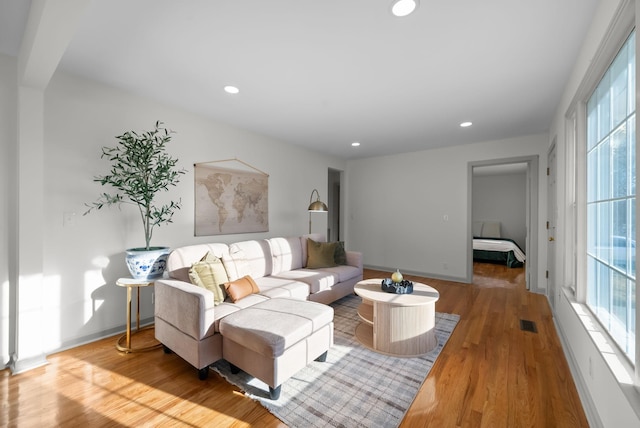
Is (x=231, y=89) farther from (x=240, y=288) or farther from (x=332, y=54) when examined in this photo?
(x=240, y=288)

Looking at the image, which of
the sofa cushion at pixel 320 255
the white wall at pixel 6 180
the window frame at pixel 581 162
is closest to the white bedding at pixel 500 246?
the window frame at pixel 581 162

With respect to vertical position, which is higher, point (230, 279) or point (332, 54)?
point (332, 54)

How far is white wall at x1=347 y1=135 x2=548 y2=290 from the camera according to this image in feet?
15.2

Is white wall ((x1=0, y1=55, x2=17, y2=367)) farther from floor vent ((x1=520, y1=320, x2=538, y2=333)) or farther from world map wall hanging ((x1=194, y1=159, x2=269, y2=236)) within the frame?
floor vent ((x1=520, y1=320, x2=538, y2=333))

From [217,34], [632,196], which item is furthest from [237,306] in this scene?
[632,196]

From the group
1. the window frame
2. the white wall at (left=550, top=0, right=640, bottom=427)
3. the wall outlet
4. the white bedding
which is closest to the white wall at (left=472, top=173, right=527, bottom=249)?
the white bedding

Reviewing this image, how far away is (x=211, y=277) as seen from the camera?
239 cm

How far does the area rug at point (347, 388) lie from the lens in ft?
5.28

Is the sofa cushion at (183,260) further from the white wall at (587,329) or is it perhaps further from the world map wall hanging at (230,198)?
the white wall at (587,329)

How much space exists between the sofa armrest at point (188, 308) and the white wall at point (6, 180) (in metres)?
1.16

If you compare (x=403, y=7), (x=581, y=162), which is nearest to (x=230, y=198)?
(x=403, y=7)

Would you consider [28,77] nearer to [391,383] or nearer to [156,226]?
[156,226]

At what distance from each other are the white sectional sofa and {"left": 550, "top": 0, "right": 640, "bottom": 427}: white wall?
221 centimetres

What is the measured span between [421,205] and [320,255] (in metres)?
2.54
